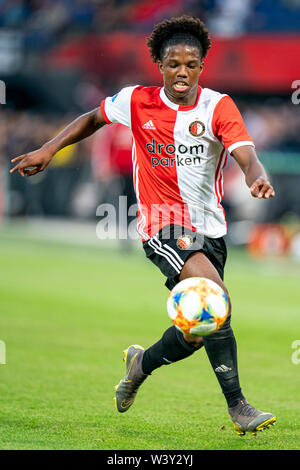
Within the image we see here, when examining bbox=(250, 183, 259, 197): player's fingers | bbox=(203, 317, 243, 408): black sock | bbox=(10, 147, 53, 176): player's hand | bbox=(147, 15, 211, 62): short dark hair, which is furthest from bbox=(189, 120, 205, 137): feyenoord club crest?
bbox=(203, 317, 243, 408): black sock

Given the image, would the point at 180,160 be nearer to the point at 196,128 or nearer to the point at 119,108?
the point at 196,128

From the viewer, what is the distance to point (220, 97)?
5.52 m

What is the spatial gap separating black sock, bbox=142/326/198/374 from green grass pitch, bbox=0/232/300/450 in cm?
38

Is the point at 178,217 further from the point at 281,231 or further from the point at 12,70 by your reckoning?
the point at 12,70

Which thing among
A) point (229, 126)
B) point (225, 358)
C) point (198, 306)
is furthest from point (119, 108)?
point (225, 358)

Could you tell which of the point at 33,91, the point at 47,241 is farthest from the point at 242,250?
the point at 33,91

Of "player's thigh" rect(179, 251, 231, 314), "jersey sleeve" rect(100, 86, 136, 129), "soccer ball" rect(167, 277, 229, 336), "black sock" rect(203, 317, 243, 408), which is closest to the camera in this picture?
"soccer ball" rect(167, 277, 229, 336)

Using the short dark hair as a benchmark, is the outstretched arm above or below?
below

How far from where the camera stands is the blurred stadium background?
6.05 meters

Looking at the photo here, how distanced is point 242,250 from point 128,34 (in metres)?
11.2

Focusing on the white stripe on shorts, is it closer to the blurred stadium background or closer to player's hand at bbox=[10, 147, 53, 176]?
player's hand at bbox=[10, 147, 53, 176]

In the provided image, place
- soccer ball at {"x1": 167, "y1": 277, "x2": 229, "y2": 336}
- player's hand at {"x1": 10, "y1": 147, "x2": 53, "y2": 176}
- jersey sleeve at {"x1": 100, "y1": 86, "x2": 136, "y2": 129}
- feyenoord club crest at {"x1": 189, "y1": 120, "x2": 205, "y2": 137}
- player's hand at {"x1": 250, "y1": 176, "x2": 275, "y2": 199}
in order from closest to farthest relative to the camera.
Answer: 1. player's hand at {"x1": 250, "y1": 176, "x2": 275, "y2": 199}
2. soccer ball at {"x1": 167, "y1": 277, "x2": 229, "y2": 336}
3. feyenoord club crest at {"x1": 189, "y1": 120, "x2": 205, "y2": 137}
4. player's hand at {"x1": 10, "y1": 147, "x2": 53, "y2": 176}
5. jersey sleeve at {"x1": 100, "y1": 86, "x2": 136, "y2": 129}

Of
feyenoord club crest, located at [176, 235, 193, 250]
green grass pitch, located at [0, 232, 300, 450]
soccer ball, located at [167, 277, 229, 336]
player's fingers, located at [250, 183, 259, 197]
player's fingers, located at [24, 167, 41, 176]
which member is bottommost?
green grass pitch, located at [0, 232, 300, 450]

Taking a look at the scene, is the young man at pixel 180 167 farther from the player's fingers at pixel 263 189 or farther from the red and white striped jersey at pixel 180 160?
the player's fingers at pixel 263 189
